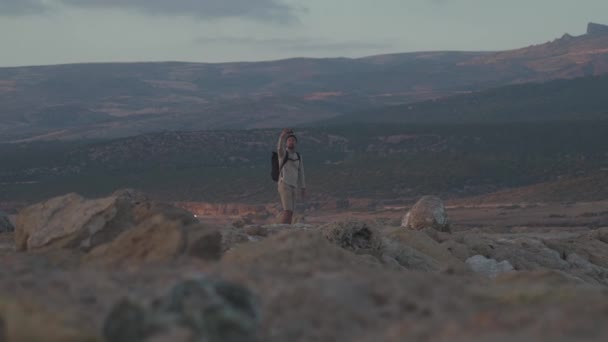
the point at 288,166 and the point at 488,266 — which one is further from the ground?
the point at 288,166

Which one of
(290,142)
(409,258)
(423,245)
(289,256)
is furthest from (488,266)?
(289,256)

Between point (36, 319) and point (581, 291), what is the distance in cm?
386

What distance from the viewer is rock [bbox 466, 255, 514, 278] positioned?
54.0 ft

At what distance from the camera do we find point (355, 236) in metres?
15.2

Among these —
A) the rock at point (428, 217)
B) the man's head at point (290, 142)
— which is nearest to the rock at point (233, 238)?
the man's head at point (290, 142)

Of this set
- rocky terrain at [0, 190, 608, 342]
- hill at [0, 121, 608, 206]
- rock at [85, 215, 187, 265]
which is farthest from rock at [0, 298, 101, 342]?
hill at [0, 121, 608, 206]

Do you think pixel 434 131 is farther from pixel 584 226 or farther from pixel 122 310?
pixel 122 310

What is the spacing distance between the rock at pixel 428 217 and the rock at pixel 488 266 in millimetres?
5248

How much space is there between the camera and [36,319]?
20.1 feet

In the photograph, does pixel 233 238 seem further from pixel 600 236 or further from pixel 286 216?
pixel 600 236

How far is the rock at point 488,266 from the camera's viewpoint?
16.5m

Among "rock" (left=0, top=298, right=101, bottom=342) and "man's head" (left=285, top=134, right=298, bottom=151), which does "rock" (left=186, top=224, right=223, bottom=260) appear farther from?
"man's head" (left=285, top=134, right=298, bottom=151)

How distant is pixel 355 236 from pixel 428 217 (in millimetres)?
7789

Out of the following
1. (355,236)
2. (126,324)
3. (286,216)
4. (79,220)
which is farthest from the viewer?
(286,216)
